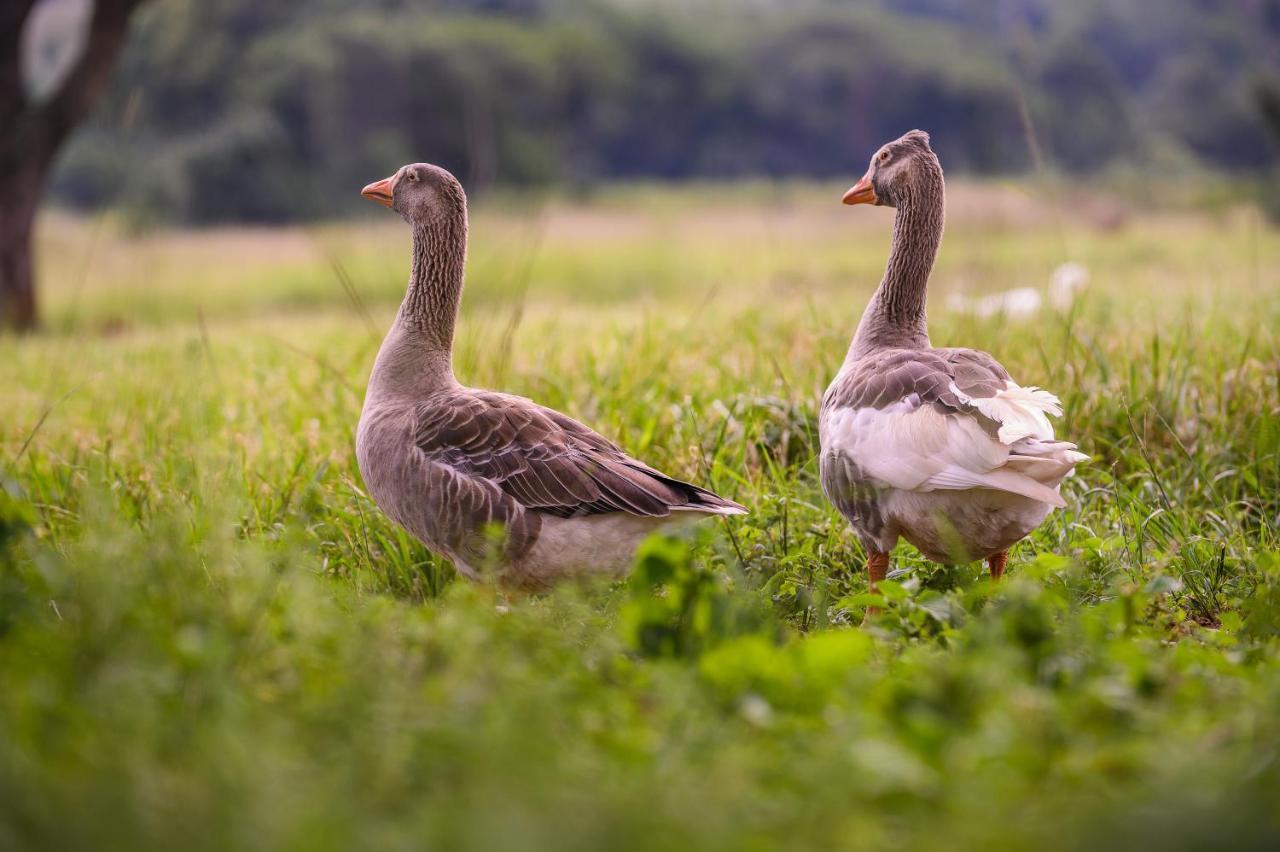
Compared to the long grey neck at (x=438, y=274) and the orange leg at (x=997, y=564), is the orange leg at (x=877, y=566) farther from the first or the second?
the long grey neck at (x=438, y=274)

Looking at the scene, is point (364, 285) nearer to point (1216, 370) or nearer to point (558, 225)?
point (558, 225)

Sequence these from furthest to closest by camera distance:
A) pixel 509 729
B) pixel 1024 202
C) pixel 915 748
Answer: pixel 1024 202
pixel 915 748
pixel 509 729

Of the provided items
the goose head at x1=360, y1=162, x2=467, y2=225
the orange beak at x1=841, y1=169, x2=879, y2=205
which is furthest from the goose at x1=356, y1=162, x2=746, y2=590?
the orange beak at x1=841, y1=169, x2=879, y2=205

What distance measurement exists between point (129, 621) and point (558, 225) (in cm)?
1978

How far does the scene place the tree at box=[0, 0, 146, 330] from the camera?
1101 cm

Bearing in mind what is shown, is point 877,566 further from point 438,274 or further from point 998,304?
point 998,304

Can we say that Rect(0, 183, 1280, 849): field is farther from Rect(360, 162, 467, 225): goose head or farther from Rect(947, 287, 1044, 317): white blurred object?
Rect(360, 162, 467, 225): goose head

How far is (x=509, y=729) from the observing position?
1916mm

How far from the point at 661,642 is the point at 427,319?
1.88 meters

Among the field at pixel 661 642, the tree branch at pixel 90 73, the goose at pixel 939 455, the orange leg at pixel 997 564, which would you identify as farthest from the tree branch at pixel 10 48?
the orange leg at pixel 997 564

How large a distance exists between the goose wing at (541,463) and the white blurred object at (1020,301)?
10.0 feet

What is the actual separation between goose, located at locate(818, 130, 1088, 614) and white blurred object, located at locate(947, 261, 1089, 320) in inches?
99.6

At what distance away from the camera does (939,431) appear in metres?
3.32

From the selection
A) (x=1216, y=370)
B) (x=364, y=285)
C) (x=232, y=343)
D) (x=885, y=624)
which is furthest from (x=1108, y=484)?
(x=364, y=285)
